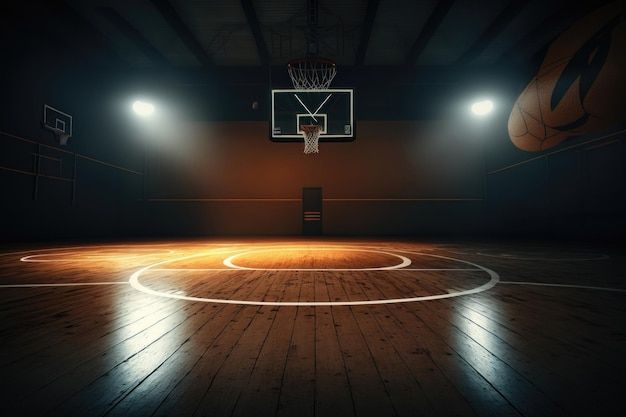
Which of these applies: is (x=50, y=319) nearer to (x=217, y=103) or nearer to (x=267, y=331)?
(x=267, y=331)

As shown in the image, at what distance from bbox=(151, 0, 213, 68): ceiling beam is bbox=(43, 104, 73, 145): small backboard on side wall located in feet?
10.9

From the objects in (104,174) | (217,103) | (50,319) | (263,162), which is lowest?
(50,319)

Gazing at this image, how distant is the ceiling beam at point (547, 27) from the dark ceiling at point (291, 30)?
0.02 meters

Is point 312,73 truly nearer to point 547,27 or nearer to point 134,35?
point 134,35

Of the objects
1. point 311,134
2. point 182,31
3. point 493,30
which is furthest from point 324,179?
point 493,30

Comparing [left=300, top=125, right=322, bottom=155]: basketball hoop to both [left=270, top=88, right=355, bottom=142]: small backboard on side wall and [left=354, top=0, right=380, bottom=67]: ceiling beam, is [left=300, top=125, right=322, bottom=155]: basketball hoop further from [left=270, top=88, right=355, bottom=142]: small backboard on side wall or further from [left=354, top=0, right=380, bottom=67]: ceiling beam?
[left=354, top=0, right=380, bottom=67]: ceiling beam

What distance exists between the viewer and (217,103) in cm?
1069

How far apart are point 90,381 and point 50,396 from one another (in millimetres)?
119

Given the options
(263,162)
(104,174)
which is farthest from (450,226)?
(104,174)

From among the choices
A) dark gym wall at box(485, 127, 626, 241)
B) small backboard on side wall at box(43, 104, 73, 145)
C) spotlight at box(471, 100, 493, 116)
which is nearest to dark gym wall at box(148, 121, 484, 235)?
dark gym wall at box(485, 127, 626, 241)

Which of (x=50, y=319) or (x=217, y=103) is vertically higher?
(x=217, y=103)

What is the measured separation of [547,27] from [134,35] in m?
9.27

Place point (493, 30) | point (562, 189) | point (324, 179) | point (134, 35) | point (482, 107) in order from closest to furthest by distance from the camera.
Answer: point (493, 30), point (134, 35), point (562, 189), point (482, 107), point (324, 179)

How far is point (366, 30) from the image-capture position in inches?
288
